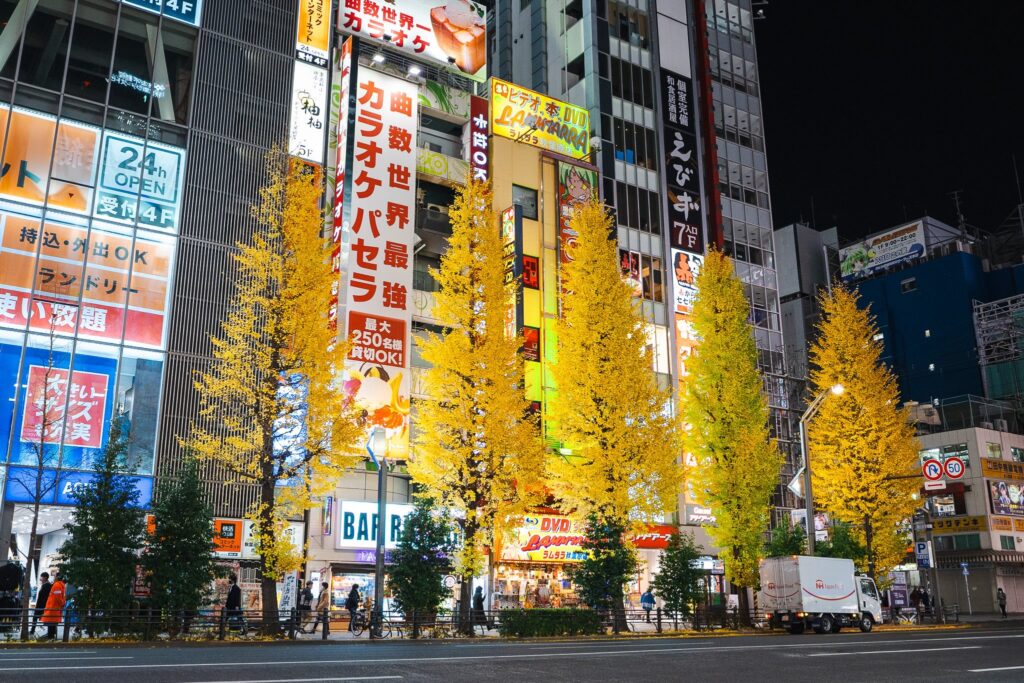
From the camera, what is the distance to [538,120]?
38219mm

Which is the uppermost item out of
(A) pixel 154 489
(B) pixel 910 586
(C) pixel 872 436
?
(C) pixel 872 436

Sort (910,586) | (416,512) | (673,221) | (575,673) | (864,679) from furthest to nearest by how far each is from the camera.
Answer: (910,586)
(673,221)
(416,512)
(575,673)
(864,679)

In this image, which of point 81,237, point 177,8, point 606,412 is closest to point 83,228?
point 81,237

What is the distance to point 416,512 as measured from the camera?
21.1 m

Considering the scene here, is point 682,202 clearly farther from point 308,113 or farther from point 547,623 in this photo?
point 547,623

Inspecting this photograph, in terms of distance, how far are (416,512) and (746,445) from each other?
1113 cm

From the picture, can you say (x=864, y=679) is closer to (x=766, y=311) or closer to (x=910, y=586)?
(x=766, y=311)

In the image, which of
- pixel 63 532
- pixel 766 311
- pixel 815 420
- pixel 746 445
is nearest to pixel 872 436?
pixel 815 420

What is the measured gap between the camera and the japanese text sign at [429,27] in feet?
110

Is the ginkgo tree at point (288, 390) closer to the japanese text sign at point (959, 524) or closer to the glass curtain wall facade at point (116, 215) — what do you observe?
the glass curtain wall facade at point (116, 215)

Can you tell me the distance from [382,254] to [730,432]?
14.1 metres

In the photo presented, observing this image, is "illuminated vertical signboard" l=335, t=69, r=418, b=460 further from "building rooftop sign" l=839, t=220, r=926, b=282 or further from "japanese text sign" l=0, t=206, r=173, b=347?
"building rooftop sign" l=839, t=220, r=926, b=282

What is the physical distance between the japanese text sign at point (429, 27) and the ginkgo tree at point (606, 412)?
14.8 meters

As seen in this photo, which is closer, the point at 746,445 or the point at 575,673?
the point at 575,673
